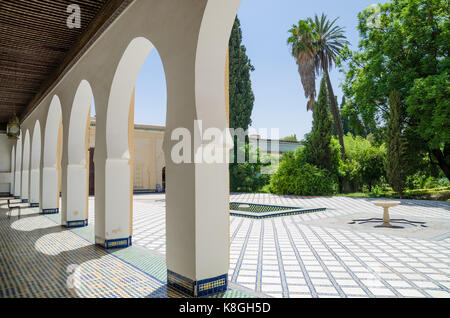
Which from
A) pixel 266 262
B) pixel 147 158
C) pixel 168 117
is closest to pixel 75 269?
pixel 168 117

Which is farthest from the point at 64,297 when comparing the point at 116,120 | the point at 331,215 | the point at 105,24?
the point at 331,215

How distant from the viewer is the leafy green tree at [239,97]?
19.2 meters

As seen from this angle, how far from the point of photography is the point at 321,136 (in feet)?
54.0

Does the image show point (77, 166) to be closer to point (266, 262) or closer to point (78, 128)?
point (78, 128)

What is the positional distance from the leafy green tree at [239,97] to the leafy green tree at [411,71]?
6382 millimetres

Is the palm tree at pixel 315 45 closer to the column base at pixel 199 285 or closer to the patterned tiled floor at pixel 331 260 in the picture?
the patterned tiled floor at pixel 331 260

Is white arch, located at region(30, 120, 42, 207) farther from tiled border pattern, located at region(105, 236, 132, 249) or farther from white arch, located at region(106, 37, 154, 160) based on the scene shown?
tiled border pattern, located at region(105, 236, 132, 249)

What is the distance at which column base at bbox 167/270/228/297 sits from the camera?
3.03m

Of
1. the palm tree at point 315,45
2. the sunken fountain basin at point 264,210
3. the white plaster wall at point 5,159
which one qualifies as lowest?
the sunken fountain basin at point 264,210

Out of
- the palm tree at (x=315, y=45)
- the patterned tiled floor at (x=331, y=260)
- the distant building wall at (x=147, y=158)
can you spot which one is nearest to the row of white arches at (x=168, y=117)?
the patterned tiled floor at (x=331, y=260)

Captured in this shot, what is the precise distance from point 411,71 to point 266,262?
13142 mm
